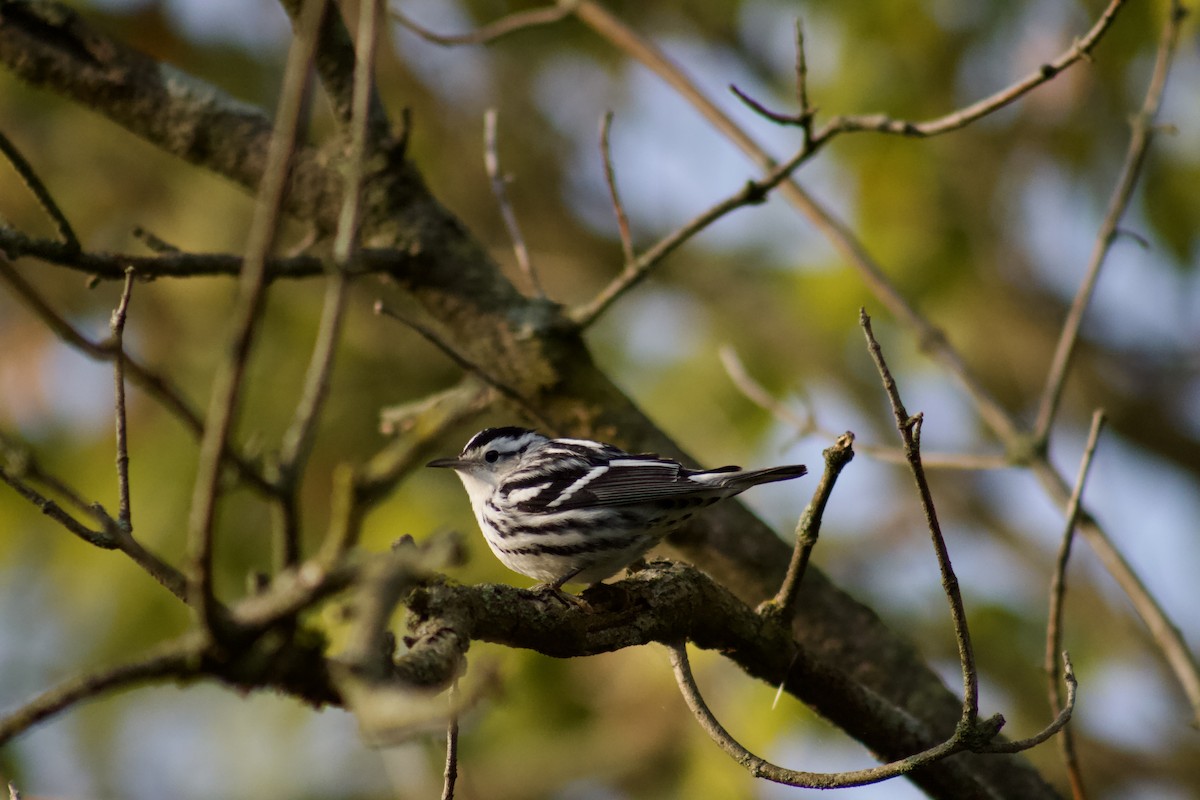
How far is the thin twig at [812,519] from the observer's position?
272cm

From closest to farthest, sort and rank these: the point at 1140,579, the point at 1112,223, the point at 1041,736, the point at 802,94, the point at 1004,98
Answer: the point at 1041,736 → the point at 1004,98 → the point at 802,94 → the point at 1140,579 → the point at 1112,223

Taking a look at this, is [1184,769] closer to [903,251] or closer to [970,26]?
[903,251]

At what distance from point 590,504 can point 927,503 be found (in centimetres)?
179

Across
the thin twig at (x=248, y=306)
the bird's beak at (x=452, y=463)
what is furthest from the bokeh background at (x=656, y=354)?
the thin twig at (x=248, y=306)

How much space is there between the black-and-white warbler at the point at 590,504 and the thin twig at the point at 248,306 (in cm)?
233

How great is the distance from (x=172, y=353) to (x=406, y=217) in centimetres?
359

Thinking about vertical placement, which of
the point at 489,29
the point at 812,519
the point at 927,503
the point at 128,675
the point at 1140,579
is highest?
the point at 489,29

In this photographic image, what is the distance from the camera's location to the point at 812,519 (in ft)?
9.48

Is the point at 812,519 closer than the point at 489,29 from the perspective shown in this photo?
Yes

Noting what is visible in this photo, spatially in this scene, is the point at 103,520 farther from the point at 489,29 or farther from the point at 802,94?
the point at 489,29

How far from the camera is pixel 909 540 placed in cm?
900

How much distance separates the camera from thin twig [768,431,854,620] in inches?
107

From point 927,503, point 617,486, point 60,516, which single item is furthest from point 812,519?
point 60,516

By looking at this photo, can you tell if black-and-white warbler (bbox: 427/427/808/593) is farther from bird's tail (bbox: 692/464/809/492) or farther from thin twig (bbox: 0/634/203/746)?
thin twig (bbox: 0/634/203/746)
